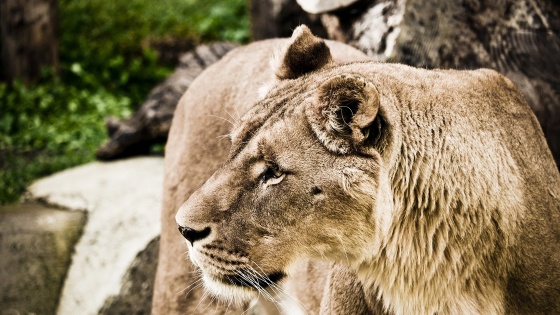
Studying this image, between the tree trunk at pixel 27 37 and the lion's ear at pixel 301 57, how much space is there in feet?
22.8

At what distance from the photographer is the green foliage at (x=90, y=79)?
8.16 metres

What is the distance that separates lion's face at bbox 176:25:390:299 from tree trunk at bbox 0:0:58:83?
23.7 feet

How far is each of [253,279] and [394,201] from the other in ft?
2.13

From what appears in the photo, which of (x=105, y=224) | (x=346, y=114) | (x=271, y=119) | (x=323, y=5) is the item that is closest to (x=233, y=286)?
(x=271, y=119)

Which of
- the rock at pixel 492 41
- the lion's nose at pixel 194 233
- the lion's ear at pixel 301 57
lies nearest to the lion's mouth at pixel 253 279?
the lion's nose at pixel 194 233

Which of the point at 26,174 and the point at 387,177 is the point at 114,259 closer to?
the point at 26,174

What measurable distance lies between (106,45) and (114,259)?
583 centimetres

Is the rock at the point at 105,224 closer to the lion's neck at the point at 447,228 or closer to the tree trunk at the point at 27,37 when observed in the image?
the lion's neck at the point at 447,228

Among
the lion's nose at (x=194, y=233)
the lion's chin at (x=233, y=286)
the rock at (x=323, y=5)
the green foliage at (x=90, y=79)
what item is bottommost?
the green foliage at (x=90, y=79)

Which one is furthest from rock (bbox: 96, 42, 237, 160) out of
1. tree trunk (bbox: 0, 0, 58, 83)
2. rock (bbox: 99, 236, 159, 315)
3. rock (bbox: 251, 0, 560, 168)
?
tree trunk (bbox: 0, 0, 58, 83)

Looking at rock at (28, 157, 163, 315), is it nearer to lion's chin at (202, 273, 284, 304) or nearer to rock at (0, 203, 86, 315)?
rock at (0, 203, 86, 315)

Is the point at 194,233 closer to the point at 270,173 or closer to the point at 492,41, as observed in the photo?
the point at 270,173

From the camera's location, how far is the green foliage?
8164 mm

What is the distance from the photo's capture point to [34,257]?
6.06 meters
